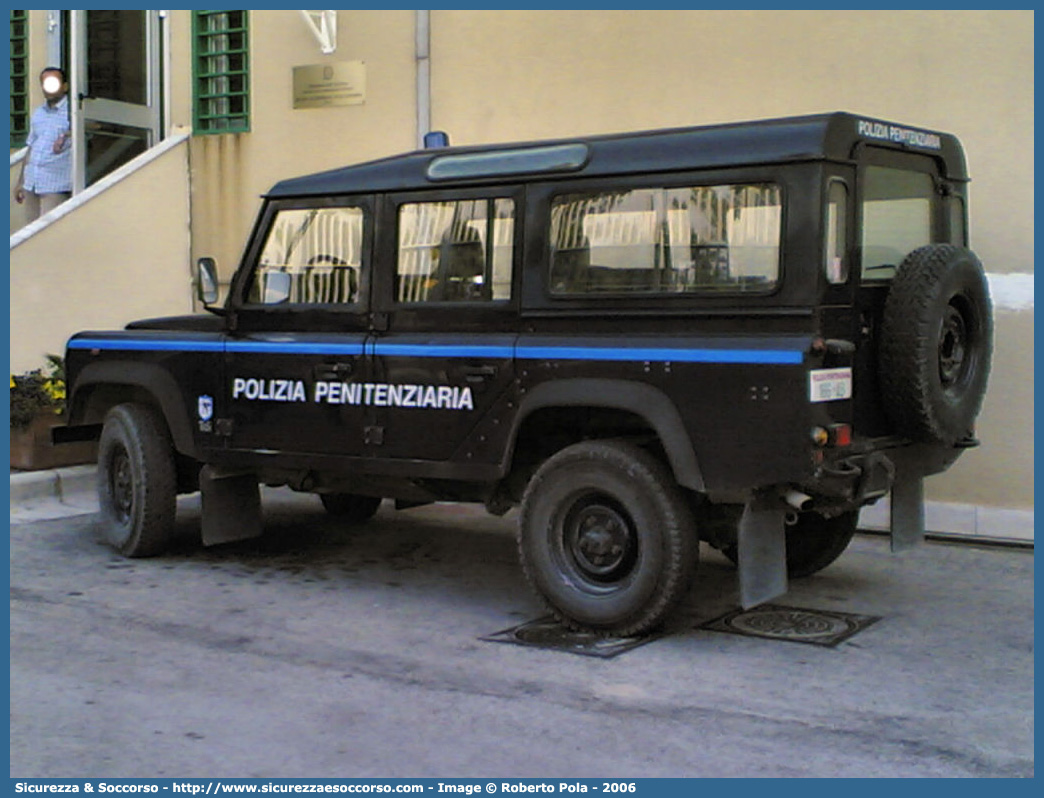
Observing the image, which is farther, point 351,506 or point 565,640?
point 351,506

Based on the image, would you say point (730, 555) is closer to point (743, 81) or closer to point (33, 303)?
point (743, 81)

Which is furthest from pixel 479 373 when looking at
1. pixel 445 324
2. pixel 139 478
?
pixel 139 478

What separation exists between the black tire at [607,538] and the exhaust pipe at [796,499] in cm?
44

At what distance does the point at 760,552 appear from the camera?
574cm

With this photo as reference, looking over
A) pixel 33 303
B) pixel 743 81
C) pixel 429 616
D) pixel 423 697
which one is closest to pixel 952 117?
pixel 743 81

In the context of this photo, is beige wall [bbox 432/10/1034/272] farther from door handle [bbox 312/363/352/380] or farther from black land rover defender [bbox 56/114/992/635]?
door handle [bbox 312/363/352/380]

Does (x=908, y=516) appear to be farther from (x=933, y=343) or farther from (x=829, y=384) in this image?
(x=829, y=384)

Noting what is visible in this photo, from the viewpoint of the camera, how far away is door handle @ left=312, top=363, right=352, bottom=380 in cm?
679

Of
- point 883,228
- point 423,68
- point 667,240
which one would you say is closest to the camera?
point 667,240

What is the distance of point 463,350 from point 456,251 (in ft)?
1.80

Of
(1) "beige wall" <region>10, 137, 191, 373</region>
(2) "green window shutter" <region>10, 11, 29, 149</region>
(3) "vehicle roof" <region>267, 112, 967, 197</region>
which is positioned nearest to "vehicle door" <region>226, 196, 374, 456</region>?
(3) "vehicle roof" <region>267, 112, 967, 197</region>

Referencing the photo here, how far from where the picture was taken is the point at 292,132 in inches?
451

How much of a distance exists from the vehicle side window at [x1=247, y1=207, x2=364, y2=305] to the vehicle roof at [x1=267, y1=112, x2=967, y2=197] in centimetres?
19

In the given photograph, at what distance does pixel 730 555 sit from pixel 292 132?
6.17m
